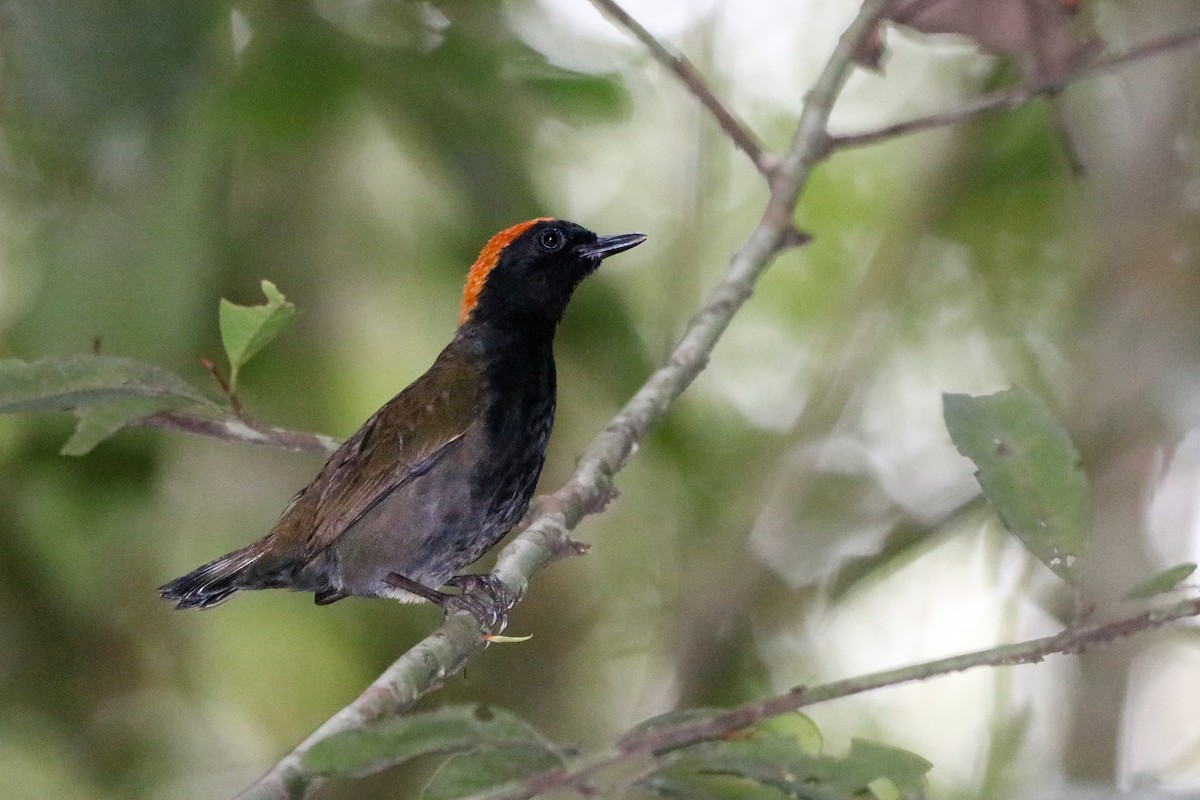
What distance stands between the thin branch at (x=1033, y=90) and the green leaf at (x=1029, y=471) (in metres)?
1.05

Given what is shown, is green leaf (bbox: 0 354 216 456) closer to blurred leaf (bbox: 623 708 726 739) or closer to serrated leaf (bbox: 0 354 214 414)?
serrated leaf (bbox: 0 354 214 414)

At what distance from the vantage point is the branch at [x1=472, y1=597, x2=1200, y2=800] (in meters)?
1.65

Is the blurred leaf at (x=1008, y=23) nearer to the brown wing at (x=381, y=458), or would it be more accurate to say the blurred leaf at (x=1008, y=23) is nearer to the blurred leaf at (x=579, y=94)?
the blurred leaf at (x=579, y=94)

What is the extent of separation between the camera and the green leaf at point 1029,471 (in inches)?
88.5

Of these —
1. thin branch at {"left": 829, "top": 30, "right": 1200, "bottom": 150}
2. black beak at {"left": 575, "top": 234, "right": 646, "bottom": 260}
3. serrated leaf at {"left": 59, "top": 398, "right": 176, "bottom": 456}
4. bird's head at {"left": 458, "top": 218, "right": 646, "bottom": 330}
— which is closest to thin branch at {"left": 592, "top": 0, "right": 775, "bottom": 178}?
thin branch at {"left": 829, "top": 30, "right": 1200, "bottom": 150}

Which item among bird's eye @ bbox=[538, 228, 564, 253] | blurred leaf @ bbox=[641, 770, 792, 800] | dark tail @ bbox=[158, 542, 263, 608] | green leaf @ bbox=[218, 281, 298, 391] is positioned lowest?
blurred leaf @ bbox=[641, 770, 792, 800]

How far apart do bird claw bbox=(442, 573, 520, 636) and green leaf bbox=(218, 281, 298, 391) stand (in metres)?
0.83

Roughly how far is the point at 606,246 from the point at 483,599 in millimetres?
1762

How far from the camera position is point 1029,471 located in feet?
7.56

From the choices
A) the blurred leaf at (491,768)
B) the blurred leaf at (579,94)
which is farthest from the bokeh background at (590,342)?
the blurred leaf at (491,768)

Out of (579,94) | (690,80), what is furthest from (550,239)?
(690,80)

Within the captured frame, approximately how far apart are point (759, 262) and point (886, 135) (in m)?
0.52

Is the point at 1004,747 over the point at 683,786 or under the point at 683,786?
over

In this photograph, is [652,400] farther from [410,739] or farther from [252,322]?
[410,739]
